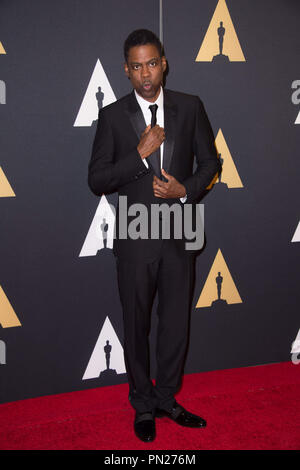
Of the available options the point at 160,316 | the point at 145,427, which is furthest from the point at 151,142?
the point at 145,427

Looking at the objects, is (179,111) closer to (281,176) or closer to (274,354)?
(281,176)

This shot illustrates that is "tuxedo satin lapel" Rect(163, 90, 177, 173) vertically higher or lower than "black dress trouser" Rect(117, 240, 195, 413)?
higher

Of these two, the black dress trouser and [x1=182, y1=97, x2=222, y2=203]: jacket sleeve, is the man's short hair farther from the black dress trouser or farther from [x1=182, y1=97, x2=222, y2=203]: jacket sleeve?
the black dress trouser

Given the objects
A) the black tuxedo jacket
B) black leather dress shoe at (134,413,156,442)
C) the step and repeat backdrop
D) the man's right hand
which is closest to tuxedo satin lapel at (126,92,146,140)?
the black tuxedo jacket

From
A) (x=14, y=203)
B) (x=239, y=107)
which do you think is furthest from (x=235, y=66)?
(x=14, y=203)

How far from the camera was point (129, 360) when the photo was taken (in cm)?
254

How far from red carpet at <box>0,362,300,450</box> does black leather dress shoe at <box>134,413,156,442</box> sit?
3 cm

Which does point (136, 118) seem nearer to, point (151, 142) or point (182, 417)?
point (151, 142)

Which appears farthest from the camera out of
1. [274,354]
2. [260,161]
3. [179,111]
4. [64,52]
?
[274,354]

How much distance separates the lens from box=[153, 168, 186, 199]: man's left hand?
2242 mm

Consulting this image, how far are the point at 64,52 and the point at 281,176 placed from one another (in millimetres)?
1603

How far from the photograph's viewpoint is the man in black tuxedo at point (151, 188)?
2.26m

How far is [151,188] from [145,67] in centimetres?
59
